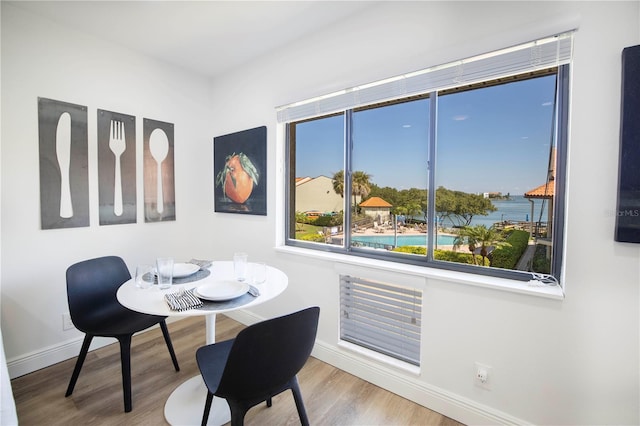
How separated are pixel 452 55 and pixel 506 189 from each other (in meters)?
0.82

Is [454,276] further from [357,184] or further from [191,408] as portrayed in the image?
[191,408]

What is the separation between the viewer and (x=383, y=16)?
1.83m

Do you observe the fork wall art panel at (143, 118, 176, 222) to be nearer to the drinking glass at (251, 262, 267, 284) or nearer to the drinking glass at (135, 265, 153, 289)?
the drinking glass at (135, 265, 153, 289)

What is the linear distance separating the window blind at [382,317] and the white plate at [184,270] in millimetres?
1037

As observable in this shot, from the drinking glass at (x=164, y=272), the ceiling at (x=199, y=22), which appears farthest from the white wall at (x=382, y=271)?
the drinking glass at (x=164, y=272)

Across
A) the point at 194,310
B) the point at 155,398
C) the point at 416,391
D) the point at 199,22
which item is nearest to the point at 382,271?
the point at 416,391

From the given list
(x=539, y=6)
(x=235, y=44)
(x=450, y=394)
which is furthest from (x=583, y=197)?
(x=235, y=44)

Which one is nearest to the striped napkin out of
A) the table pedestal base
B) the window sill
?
the table pedestal base

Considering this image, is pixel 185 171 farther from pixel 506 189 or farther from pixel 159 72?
pixel 506 189

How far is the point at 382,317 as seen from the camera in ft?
6.57

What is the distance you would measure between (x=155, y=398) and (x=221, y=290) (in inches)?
38.1

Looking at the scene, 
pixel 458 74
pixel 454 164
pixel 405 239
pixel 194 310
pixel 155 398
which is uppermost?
pixel 458 74

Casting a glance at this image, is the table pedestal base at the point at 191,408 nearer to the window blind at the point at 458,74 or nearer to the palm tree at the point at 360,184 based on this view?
the palm tree at the point at 360,184

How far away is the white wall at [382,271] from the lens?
1.26 m
